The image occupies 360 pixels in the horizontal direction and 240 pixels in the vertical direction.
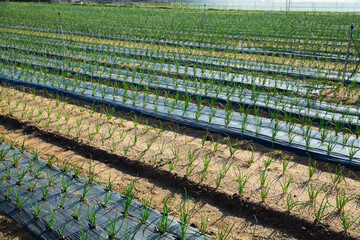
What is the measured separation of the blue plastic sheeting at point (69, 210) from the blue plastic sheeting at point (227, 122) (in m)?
1.64

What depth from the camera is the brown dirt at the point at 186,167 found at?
2541 mm

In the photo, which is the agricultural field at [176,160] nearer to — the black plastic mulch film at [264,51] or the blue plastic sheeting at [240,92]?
the blue plastic sheeting at [240,92]

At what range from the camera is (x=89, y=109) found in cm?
477

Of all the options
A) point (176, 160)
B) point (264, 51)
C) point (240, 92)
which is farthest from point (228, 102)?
point (264, 51)

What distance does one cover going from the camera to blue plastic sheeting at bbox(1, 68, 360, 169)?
134 inches

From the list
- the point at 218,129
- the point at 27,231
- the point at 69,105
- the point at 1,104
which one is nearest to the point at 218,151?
the point at 218,129

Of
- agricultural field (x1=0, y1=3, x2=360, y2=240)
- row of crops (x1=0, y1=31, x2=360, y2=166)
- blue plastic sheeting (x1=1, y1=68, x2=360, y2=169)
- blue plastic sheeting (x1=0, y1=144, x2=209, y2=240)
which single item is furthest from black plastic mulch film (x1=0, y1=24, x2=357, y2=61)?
blue plastic sheeting (x1=0, y1=144, x2=209, y2=240)

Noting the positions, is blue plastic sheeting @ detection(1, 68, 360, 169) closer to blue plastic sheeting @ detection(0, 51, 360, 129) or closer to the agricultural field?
the agricultural field

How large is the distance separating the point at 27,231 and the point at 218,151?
1.94 metres

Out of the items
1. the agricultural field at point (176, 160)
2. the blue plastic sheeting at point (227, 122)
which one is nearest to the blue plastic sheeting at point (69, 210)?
the agricultural field at point (176, 160)

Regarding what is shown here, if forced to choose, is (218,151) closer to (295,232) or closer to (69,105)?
(295,232)

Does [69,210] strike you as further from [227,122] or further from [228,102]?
[228,102]

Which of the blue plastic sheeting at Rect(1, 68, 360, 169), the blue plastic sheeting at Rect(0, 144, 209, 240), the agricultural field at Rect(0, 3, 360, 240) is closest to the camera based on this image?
the blue plastic sheeting at Rect(0, 144, 209, 240)

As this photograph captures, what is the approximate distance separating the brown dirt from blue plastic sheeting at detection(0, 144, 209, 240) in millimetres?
226
